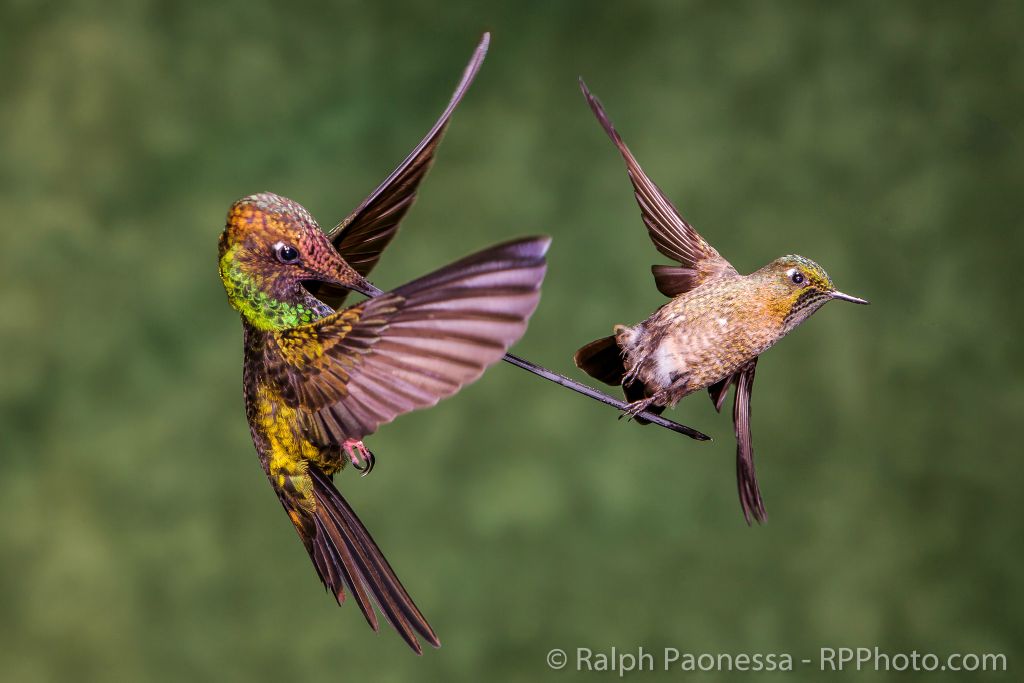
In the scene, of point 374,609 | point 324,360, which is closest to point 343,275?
point 324,360

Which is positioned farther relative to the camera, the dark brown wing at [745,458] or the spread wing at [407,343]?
the dark brown wing at [745,458]

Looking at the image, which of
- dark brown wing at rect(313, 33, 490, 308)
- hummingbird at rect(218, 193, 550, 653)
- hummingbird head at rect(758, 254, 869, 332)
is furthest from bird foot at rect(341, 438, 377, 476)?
hummingbird head at rect(758, 254, 869, 332)

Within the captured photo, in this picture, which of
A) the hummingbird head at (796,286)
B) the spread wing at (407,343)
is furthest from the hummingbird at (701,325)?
the spread wing at (407,343)

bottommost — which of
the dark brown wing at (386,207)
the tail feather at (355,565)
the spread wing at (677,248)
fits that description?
the tail feather at (355,565)

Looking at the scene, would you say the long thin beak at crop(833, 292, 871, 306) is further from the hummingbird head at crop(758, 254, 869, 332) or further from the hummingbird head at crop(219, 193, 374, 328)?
the hummingbird head at crop(219, 193, 374, 328)

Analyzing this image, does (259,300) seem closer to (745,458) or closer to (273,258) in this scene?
(273,258)

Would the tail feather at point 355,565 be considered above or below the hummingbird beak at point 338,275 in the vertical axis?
below

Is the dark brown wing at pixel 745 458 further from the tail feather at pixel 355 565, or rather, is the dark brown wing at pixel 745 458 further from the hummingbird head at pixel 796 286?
the tail feather at pixel 355 565

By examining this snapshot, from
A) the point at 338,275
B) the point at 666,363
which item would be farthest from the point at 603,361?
the point at 338,275
